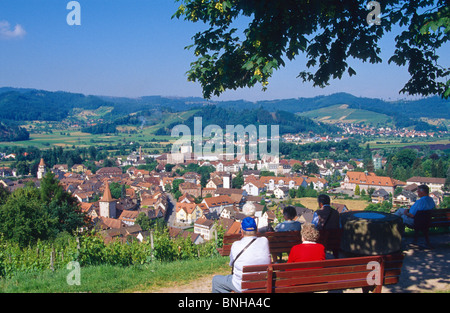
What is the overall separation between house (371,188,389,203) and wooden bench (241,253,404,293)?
43.9 metres

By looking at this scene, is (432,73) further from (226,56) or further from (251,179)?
(251,179)

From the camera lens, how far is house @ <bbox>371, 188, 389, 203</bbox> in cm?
4442

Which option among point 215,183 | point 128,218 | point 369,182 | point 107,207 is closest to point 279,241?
point 128,218

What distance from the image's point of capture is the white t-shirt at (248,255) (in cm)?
330

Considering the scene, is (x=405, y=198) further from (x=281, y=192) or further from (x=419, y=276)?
(x=419, y=276)

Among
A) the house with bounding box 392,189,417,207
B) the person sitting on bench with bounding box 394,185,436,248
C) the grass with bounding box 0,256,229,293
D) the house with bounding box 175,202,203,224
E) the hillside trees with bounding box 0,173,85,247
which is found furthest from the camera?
the house with bounding box 392,189,417,207

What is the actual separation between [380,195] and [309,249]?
46.5m

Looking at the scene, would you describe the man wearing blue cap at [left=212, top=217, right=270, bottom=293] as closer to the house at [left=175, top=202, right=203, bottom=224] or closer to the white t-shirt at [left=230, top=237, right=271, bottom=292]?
the white t-shirt at [left=230, top=237, right=271, bottom=292]

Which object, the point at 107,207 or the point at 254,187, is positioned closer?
the point at 107,207

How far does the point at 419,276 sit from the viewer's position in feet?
14.7

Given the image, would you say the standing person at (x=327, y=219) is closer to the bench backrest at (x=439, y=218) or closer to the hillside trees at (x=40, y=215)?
the bench backrest at (x=439, y=218)

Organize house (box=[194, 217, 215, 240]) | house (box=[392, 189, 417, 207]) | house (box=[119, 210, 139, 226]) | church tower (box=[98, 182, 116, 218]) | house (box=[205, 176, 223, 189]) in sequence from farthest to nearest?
house (box=[205, 176, 223, 189]), church tower (box=[98, 182, 116, 218]), house (box=[392, 189, 417, 207]), house (box=[119, 210, 139, 226]), house (box=[194, 217, 215, 240])

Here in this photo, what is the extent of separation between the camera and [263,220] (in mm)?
5219

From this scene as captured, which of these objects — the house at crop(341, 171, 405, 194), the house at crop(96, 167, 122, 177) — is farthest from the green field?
the house at crop(341, 171, 405, 194)
